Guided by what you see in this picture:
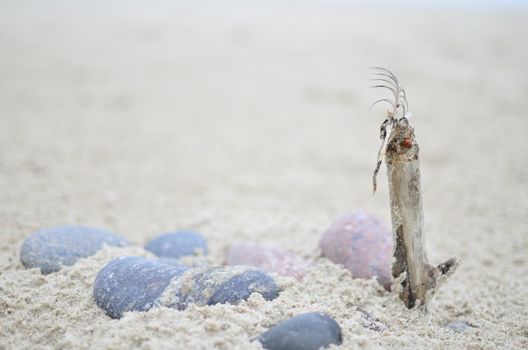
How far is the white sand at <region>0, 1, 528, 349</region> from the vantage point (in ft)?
7.38

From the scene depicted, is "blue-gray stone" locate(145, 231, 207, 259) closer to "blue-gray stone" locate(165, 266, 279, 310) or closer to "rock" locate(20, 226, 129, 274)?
"rock" locate(20, 226, 129, 274)

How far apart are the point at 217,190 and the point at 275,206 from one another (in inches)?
26.7

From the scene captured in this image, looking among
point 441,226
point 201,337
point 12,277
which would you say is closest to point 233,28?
point 441,226

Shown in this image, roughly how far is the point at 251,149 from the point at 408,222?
3.68 metres

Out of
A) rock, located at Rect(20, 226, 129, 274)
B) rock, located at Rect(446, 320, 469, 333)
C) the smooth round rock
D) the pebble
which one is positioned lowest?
rock, located at Rect(20, 226, 129, 274)

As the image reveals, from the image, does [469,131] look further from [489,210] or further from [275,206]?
[275,206]

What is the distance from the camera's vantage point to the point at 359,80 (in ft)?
23.3

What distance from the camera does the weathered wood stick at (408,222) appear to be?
6.94 feet

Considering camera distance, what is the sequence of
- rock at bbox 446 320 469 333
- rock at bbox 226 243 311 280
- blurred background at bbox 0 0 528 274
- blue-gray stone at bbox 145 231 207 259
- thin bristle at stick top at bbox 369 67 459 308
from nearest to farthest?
thin bristle at stick top at bbox 369 67 459 308
rock at bbox 446 320 469 333
rock at bbox 226 243 311 280
blue-gray stone at bbox 145 231 207 259
blurred background at bbox 0 0 528 274

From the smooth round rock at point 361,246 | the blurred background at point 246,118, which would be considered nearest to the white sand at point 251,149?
the blurred background at point 246,118

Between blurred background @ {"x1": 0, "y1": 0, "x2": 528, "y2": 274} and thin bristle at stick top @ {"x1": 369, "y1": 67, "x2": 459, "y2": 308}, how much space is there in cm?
112

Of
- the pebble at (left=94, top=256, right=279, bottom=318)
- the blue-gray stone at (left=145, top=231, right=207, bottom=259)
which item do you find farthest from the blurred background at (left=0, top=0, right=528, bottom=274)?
the pebble at (left=94, top=256, right=279, bottom=318)

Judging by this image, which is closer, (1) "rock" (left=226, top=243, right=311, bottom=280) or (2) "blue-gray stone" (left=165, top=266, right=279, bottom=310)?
(2) "blue-gray stone" (left=165, top=266, right=279, bottom=310)

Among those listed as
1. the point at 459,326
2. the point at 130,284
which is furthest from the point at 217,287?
the point at 459,326
